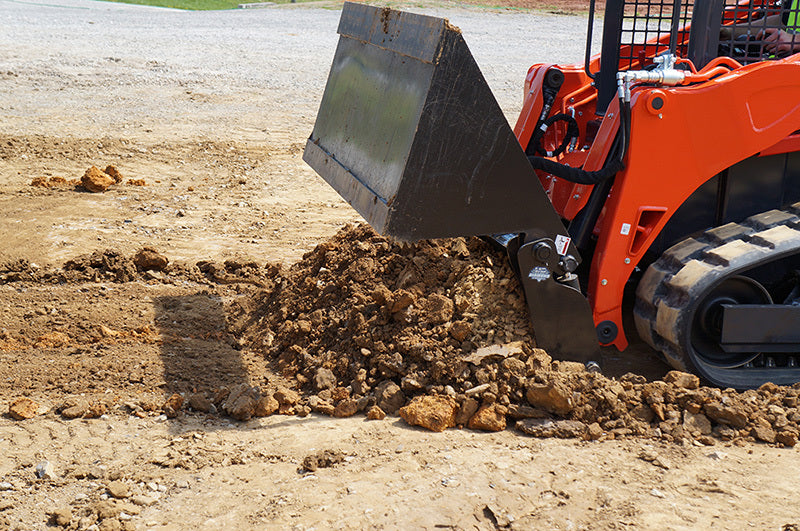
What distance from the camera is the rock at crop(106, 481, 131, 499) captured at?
3.34m

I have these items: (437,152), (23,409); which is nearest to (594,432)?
(437,152)

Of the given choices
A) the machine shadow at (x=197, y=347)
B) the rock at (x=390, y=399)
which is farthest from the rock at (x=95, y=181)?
the rock at (x=390, y=399)

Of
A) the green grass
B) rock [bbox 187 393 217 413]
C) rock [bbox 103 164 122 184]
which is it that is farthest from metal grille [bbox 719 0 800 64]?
the green grass

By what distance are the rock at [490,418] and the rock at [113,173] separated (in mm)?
5551

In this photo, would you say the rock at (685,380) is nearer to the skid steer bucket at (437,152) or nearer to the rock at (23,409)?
the skid steer bucket at (437,152)

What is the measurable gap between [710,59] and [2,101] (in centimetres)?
1028

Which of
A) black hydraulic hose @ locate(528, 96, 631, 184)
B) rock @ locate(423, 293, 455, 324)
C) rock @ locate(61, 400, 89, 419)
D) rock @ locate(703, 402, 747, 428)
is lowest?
rock @ locate(61, 400, 89, 419)

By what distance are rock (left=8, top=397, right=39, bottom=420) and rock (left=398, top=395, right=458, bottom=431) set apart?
1775 millimetres

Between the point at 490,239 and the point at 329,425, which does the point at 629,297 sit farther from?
the point at 329,425

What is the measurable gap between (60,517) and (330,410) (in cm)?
132

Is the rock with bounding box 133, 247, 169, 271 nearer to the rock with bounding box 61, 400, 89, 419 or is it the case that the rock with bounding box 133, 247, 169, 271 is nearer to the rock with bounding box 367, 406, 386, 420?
the rock with bounding box 61, 400, 89, 419

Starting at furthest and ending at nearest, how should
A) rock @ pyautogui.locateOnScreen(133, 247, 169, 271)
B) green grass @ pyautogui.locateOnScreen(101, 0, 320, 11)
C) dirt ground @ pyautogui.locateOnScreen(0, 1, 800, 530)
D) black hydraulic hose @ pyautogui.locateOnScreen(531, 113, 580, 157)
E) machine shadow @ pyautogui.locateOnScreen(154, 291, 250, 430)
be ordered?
green grass @ pyautogui.locateOnScreen(101, 0, 320, 11) < rock @ pyautogui.locateOnScreen(133, 247, 169, 271) < black hydraulic hose @ pyautogui.locateOnScreen(531, 113, 580, 157) < machine shadow @ pyautogui.locateOnScreen(154, 291, 250, 430) < dirt ground @ pyautogui.locateOnScreen(0, 1, 800, 530)

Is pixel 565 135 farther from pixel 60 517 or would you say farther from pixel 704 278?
pixel 60 517

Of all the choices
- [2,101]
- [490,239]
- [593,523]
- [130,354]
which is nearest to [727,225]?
[490,239]
